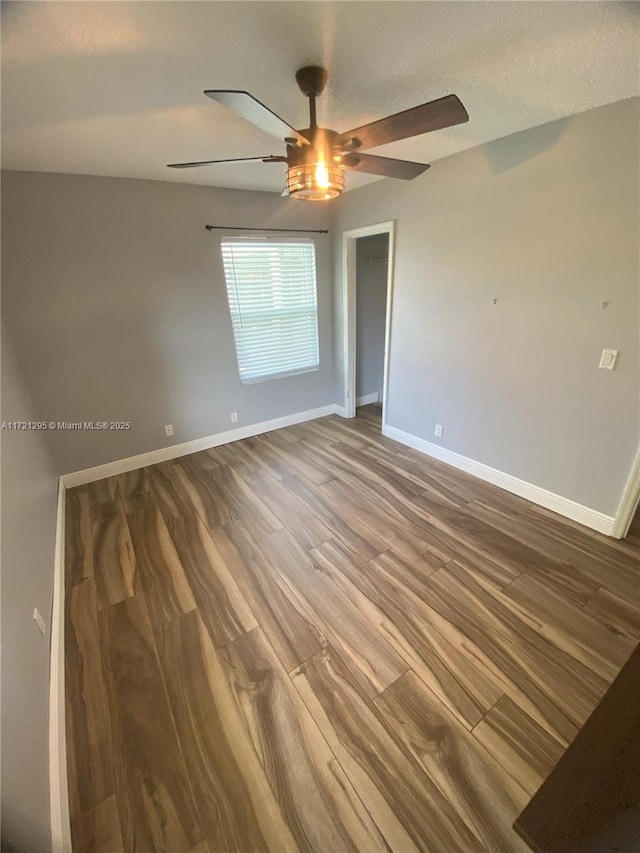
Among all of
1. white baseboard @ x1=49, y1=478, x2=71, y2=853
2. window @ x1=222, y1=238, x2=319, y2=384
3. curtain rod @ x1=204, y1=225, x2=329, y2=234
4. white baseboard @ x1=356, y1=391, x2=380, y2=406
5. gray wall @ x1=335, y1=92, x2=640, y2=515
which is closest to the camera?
white baseboard @ x1=49, y1=478, x2=71, y2=853

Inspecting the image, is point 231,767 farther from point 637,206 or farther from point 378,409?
point 378,409

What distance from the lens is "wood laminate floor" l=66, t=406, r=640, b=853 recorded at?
1.09m

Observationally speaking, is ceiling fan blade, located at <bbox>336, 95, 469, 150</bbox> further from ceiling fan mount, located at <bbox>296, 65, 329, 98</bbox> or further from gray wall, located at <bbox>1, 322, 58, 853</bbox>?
gray wall, located at <bbox>1, 322, 58, 853</bbox>

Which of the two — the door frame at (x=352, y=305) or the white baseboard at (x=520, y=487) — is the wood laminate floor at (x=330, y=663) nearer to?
the white baseboard at (x=520, y=487)

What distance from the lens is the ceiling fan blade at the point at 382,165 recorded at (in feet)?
4.88

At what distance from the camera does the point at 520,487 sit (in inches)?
102

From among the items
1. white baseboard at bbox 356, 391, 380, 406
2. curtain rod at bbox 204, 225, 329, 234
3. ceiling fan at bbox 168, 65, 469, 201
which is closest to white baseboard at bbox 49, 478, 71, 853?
ceiling fan at bbox 168, 65, 469, 201

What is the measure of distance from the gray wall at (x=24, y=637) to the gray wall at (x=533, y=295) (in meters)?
2.98

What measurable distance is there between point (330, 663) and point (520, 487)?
6.51 feet

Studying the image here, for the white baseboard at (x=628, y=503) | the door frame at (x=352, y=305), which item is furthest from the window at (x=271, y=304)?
the white baseboard at (x=628, y=503)

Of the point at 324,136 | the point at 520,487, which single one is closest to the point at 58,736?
the point at 324,136

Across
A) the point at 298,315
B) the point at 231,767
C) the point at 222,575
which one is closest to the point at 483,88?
the point at 298,315

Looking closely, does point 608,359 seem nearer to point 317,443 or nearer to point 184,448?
point 317,443

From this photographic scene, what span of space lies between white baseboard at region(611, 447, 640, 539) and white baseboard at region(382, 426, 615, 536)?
0.12ft
